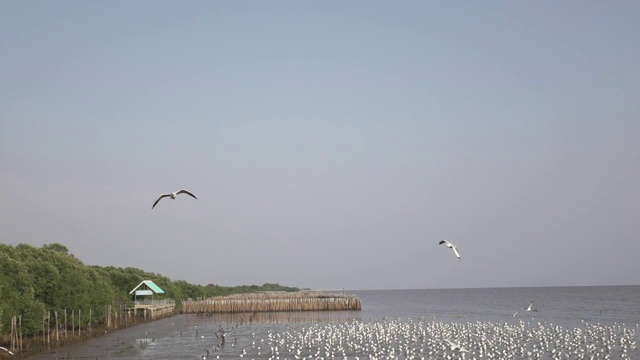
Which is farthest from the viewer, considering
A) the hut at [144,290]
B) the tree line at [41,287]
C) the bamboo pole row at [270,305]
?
the bamboo pole row at [270,305]

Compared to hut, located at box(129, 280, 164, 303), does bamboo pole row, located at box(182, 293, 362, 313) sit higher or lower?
lower

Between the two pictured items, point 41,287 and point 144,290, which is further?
point 144,290

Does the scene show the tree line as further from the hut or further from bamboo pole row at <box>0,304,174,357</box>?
the hut

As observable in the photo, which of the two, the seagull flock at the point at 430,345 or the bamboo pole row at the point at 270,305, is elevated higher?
the bamboo pole row at the point at 270,305

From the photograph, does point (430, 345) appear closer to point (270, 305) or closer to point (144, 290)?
point (270, 305)

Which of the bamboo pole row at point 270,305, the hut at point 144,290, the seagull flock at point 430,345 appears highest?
the hut at point 144,290

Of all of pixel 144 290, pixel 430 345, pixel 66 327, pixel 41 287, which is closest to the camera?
pixel 430 345

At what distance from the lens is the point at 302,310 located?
97.3m

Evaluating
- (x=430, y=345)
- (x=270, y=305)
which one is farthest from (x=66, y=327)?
(x=270, y=305)

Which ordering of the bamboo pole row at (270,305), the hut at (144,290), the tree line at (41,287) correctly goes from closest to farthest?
the tree line at (41,287), the hut at (144,290), the bamboo pole row at (270,305)

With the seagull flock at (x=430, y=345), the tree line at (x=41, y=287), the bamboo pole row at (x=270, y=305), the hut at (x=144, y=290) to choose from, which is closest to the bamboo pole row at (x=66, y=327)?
the tree line at (x=41, y=287)

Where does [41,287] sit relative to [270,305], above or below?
above

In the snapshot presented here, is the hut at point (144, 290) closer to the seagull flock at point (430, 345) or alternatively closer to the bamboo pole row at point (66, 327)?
the bamboo pole row at point (66, 327)

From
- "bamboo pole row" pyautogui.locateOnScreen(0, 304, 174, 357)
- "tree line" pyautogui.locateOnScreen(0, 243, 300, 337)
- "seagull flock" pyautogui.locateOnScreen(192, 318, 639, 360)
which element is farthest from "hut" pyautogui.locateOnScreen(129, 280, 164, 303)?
→ "seagull flock" pyautogui.locateOnScreen(192, 318, 639, 360)
